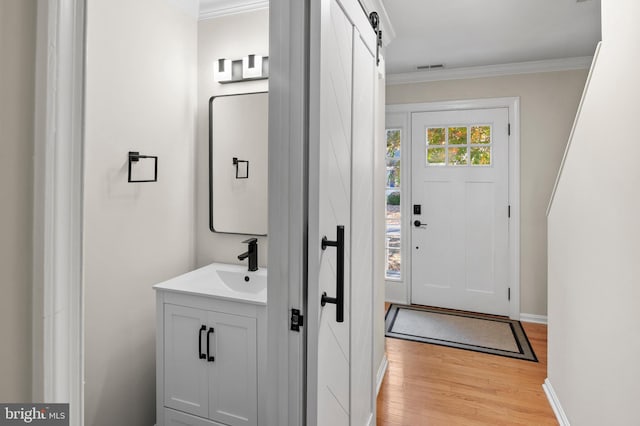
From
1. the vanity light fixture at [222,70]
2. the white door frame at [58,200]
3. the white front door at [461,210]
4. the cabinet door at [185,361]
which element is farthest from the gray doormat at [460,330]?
the white door frame at [58,200]

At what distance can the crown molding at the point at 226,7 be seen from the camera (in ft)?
7.40

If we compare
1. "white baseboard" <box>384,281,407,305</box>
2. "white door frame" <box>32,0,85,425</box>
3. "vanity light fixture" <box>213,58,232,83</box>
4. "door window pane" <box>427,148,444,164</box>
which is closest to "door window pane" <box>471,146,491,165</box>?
"door window pane" <box>427,148,444,164</box>

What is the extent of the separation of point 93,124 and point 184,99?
655mm

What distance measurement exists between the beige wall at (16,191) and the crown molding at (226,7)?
212 centimetres

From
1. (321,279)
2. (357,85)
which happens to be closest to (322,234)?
Answer: (321,279)

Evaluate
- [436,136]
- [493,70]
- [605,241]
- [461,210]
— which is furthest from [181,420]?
[493,70]

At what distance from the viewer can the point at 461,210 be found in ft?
13.4

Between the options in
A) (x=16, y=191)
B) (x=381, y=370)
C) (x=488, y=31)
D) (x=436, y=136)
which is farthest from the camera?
(x=436, y=136)

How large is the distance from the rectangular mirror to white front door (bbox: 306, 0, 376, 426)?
0.71m

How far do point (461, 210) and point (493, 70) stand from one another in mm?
1436

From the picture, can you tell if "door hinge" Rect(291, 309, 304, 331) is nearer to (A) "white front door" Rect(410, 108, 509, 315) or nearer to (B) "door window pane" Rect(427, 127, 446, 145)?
(A) "white front door" Rect(410, 108, 509, 315)

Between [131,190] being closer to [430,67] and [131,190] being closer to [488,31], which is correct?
[488,31]

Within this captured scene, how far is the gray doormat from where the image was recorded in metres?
3.24

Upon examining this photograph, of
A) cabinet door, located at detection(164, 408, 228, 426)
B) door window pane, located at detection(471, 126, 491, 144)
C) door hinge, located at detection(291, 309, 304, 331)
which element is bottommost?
cabinet door, located at detection(164, 408, 228, 426)
